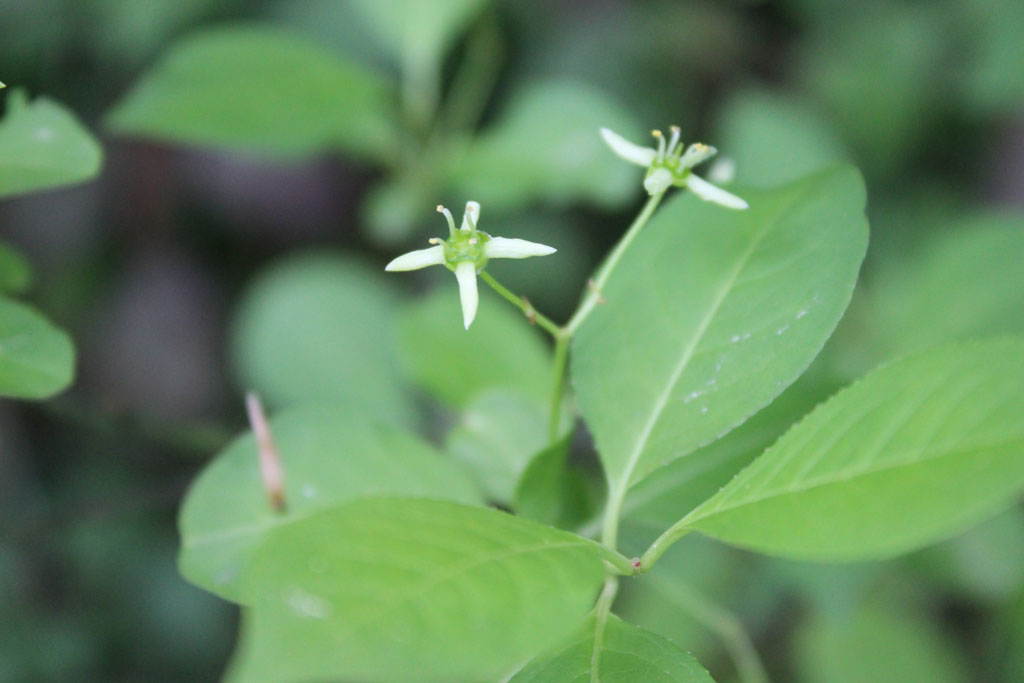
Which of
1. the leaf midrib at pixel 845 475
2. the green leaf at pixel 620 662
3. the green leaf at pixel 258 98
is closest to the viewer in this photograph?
the leaf midrib at pixel 845 475

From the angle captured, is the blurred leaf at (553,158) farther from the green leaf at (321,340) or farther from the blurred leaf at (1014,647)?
the blurred leaf at (1014,647)

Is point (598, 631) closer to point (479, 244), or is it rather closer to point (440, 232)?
point (479, 244)

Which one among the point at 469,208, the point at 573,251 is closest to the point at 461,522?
the point at 469,208

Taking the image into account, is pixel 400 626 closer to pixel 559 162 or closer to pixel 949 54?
pixel 559 162

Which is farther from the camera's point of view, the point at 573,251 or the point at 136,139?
the point at 136,139

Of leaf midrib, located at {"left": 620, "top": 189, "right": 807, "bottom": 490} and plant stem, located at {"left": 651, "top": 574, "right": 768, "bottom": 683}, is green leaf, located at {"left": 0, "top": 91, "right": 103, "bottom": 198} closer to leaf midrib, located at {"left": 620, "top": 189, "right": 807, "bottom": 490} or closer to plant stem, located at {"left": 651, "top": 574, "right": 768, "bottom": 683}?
leaf midrib, located at {"left": 620, "top": 189, "right": 807, "bottom": 490}

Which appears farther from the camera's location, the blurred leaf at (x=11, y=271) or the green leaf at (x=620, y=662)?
the blurred leaf at (x=11, y=271)

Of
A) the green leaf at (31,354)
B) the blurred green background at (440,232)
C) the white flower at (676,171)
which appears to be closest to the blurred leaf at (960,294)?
the blurred green background at (440,232)
